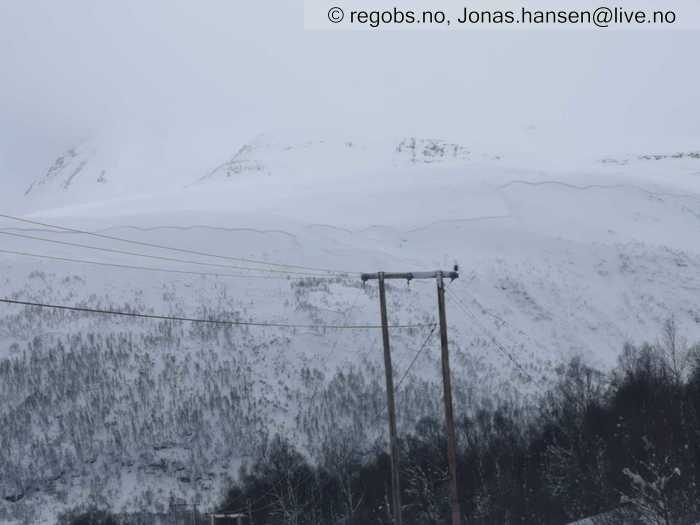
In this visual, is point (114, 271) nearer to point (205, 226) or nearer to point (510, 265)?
point (205, 226)

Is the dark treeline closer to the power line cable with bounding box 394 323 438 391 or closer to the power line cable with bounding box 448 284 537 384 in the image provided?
the power line cable with bounding box 394 323 438 391

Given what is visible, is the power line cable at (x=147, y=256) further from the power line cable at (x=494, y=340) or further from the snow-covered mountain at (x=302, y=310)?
the power line cable at (x=494, y=340)

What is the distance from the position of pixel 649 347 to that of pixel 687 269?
32.3ft

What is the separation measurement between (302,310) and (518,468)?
12.5 metres

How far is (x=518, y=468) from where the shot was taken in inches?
1176

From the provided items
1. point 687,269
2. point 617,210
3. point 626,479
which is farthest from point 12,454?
point 617,210

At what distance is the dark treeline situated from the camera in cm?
2770

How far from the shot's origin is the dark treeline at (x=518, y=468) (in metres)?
27.7

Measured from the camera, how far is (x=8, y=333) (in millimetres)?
33938

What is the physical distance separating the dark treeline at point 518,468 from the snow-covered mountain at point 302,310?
1.25 metres

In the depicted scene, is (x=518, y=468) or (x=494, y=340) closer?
(x=518, y=468)

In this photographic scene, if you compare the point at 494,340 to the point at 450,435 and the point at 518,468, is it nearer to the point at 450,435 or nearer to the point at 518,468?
the point at 518,468

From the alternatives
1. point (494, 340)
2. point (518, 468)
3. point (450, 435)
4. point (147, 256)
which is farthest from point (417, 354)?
point (147, 256)

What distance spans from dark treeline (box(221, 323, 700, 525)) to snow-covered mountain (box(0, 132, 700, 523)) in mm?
1250
